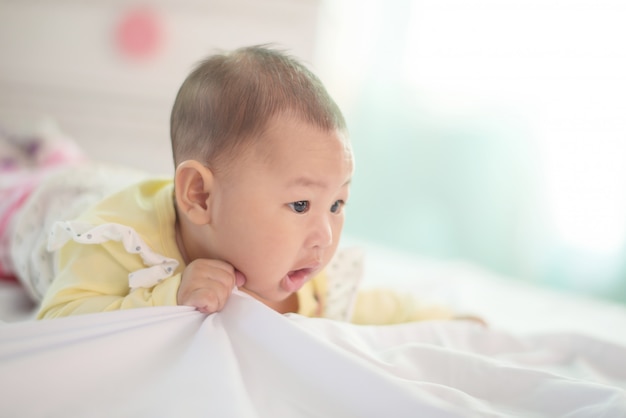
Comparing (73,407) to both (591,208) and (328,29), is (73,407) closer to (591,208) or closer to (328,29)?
(591,208)

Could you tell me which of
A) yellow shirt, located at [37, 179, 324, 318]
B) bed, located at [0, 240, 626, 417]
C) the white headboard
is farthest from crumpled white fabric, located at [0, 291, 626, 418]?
the white headboard

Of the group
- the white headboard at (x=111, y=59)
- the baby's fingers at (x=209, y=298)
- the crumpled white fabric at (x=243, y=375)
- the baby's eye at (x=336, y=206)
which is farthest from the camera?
the white headboard at (x=111, y=59)

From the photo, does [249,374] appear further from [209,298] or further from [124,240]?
[124,240]

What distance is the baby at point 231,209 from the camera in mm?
841

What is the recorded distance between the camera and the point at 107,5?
291 cm

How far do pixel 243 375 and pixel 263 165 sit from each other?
286 mm

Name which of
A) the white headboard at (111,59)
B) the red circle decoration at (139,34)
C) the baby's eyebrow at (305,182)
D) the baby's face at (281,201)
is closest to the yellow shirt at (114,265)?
the baby's face at (281,201)

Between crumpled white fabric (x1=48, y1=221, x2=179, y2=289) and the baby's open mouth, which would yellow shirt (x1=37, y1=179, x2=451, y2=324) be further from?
the baby's open mouth

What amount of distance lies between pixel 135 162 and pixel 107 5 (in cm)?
79

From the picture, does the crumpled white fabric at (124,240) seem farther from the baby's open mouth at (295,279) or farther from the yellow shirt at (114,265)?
the baby's open mouth at (295,279)

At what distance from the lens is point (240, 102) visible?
0.85 metres

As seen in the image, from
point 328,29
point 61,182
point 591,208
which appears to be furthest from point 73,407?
point 328,29

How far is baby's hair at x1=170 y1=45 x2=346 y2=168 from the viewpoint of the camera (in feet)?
2.77

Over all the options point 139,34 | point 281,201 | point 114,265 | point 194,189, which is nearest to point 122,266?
point 114,265
